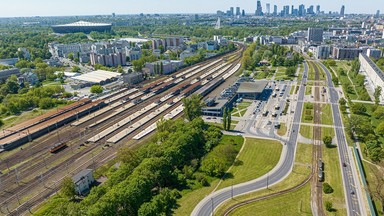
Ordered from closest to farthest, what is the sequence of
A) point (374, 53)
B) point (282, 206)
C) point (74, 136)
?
point (282, 206), point (74, 136), point (374, 53)

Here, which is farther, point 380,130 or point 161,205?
point 380,130

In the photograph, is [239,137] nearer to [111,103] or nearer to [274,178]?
[274,178]

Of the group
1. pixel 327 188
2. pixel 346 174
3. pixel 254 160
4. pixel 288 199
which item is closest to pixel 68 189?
pixel 254 160

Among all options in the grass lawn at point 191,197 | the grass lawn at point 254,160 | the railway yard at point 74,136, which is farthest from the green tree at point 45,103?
the grass lawn at point 254,160

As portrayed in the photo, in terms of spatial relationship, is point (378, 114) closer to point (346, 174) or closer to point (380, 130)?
point (380, 130)

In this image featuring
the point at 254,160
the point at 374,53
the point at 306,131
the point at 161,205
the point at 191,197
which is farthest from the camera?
the point at 374,53

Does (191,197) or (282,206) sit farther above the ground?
(191,197)
